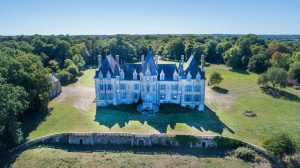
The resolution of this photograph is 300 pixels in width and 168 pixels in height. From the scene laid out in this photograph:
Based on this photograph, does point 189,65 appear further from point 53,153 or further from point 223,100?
point 53,153

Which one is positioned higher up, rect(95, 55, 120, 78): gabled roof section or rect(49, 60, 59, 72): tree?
rect(95, 55, 120, 78): gabled roof section

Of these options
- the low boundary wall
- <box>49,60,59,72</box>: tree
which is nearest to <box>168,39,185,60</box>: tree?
<box>49,60,59,72</box>: tree

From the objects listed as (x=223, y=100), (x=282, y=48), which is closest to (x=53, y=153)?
(x=223, y=100)

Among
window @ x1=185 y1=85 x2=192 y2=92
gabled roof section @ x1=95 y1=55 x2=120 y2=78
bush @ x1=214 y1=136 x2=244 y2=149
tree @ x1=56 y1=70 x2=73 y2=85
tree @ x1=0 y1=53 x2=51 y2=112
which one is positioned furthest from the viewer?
tree @ x1=56 y1=70 x2=73 y2=85

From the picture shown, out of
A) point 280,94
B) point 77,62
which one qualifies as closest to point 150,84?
point 280,94

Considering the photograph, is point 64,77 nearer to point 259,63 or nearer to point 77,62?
point 77,62

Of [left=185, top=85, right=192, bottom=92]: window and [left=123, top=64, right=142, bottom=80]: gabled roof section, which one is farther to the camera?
[left=123, top=64, right=142, bottom=80]: gabled roof section

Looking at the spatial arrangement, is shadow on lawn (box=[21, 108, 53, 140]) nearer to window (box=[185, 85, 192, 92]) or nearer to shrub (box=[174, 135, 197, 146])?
shrub (box=[174, 135, 197, 146])
